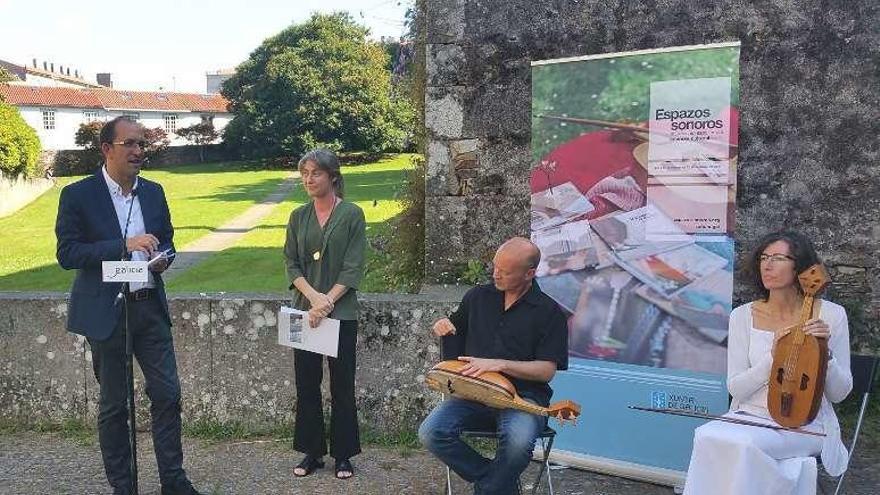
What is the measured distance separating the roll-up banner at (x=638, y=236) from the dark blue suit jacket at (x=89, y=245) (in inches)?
90.5

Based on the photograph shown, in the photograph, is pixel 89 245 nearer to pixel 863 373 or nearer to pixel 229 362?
pixel 229 362

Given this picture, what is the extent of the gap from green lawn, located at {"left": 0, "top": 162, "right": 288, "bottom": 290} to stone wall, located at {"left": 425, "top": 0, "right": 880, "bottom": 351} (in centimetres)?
732

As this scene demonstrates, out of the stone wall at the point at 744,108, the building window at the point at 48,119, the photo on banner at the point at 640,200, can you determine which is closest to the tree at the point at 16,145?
the stone wall at the point at 744,108

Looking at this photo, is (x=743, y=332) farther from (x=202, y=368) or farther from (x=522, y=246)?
(x=202, y=368)

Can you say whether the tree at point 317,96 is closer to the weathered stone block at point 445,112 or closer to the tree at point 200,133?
the tree at point 200,133

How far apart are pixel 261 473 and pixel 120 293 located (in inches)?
54.6

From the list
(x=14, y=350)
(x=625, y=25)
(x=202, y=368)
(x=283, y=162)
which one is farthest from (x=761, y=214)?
(x=283, y=162)

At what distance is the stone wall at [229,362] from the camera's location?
5.07 meters

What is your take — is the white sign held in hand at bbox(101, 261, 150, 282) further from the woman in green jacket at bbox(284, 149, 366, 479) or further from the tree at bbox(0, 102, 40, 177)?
the tree at bbox(0, 102, 40, 177)

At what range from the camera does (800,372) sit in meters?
3.35

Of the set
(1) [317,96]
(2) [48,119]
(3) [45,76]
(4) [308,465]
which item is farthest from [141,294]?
(3) [45,76]

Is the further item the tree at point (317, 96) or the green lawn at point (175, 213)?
the tree at point (317, 96)

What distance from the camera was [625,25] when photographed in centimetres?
505

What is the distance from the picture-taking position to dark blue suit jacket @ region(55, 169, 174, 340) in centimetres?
390
